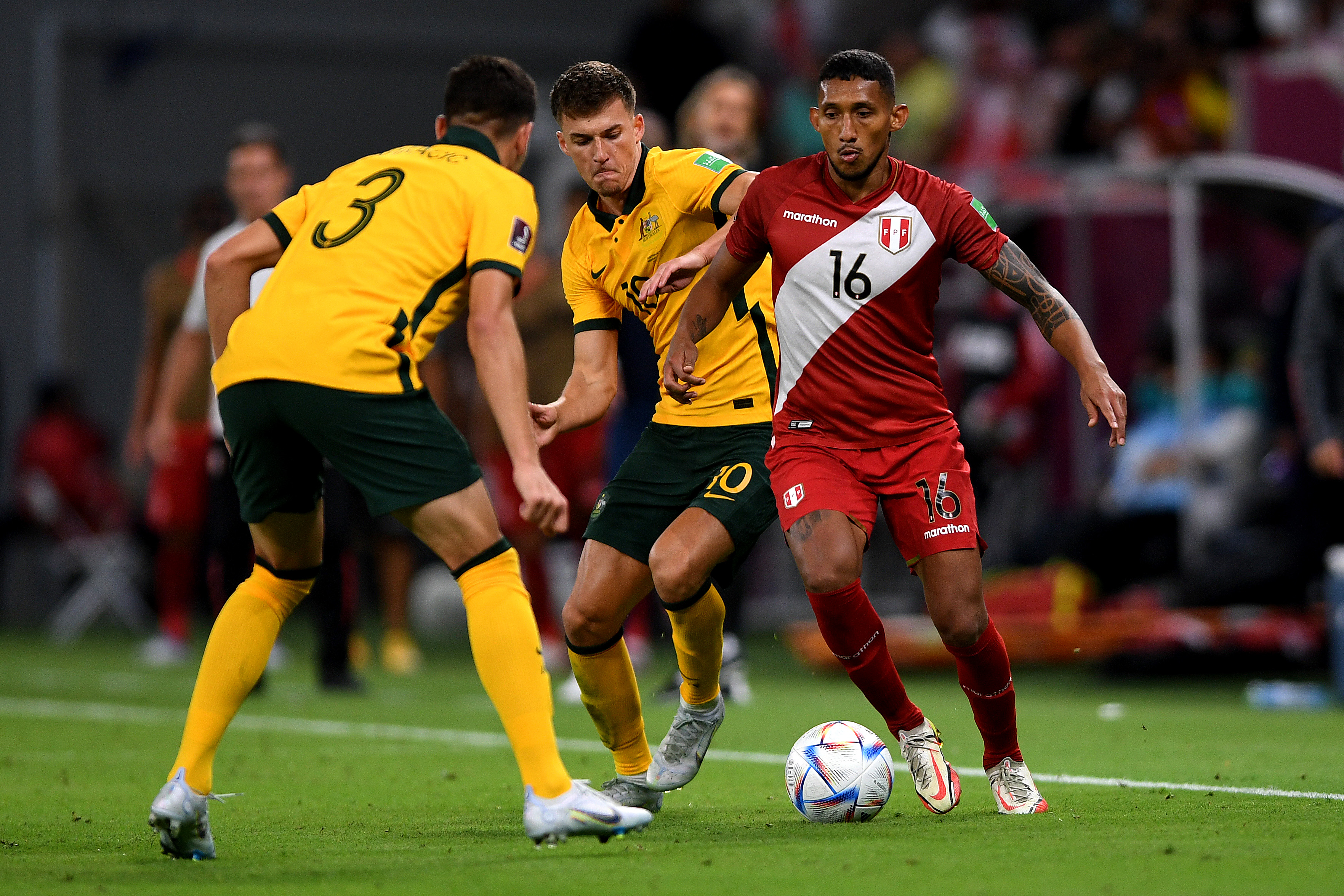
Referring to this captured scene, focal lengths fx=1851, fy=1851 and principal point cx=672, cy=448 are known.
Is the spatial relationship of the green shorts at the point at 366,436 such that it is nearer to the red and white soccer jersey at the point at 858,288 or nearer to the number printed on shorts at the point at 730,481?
the number printed on shorts at the point at 730,481

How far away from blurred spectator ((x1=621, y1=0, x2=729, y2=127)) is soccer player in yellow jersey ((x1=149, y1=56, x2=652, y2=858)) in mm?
10156

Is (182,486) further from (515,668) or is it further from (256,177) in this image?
(515,668)

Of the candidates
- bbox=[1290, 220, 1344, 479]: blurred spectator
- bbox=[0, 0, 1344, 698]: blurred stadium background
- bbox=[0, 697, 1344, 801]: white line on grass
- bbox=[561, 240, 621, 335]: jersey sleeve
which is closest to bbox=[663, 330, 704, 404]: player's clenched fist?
bbox=[561, 240, 621, 335]: jersey sleeve

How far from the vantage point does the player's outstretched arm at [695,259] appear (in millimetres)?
5641

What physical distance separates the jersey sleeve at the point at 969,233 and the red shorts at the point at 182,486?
7.59 m

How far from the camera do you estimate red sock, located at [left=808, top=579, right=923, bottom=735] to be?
5.53 m

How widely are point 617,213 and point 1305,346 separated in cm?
491

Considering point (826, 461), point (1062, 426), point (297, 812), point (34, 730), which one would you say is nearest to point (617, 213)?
point (826, 461)

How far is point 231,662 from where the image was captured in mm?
5105

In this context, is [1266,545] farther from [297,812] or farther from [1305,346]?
[297,812]

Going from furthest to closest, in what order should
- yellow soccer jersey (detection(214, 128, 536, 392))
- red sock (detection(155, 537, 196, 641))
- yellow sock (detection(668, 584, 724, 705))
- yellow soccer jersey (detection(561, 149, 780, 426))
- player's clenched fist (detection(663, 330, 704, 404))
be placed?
red sock (detection(155, 537, 196, 641))
yellow soccer jersey (detection(561, 149, 780, 426))
yellow sock (detection(668, 584, 724, 705))
player's clenched fist (detection(663, 330, 704, 404))
yellow soccer jersey (detection(214, 128, 536, 392))

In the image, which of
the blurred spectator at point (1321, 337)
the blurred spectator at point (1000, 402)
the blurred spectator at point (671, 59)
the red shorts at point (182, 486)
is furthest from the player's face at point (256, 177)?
the blurred spectator at point (671, 59)

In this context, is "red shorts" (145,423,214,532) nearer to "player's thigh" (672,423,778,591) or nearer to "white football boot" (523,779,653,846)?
"player's thigh" (672,423,778,591)

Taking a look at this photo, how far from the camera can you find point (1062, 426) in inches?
557
